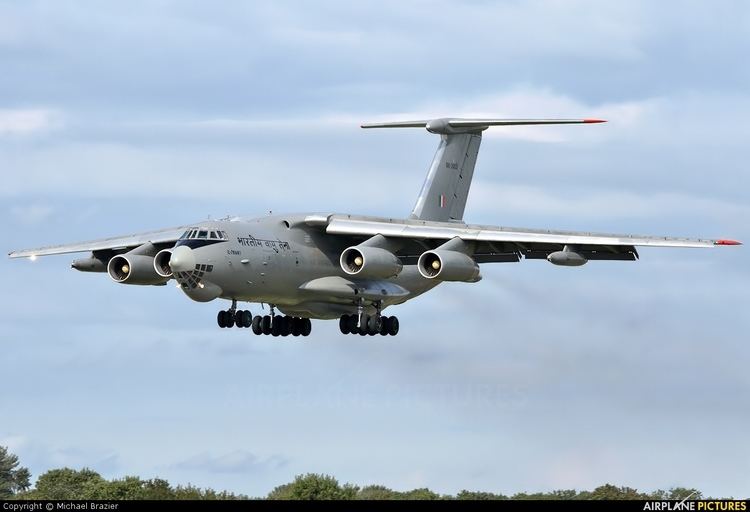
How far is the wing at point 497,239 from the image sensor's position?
1187 inches

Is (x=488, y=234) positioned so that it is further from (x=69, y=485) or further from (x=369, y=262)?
(x=69, y=485)

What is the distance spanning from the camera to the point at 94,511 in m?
22.2

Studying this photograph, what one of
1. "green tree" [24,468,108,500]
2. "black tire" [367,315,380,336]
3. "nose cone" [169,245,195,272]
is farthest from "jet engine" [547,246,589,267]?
"green tree" [24,468,108,500]

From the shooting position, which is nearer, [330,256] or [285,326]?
[330,256]

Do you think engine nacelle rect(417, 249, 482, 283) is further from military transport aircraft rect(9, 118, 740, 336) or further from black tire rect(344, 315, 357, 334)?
black tire rect(344, 315, 357, 334)

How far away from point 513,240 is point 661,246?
113 inches

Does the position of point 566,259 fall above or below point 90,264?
below

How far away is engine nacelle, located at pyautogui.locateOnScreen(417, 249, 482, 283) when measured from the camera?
3050 cm

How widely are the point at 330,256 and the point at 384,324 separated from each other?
1873 millimetres

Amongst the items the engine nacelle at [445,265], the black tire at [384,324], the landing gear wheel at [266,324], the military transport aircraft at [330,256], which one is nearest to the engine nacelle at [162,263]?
the military transport aircraft at [330,256]

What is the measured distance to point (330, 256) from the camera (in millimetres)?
32750

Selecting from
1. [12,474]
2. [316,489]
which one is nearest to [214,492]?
[316,489]

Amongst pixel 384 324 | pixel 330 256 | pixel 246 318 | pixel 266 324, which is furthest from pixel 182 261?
pixel 384 324

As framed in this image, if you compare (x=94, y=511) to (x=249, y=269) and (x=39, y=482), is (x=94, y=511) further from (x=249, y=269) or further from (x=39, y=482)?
(x=39, y=482)
